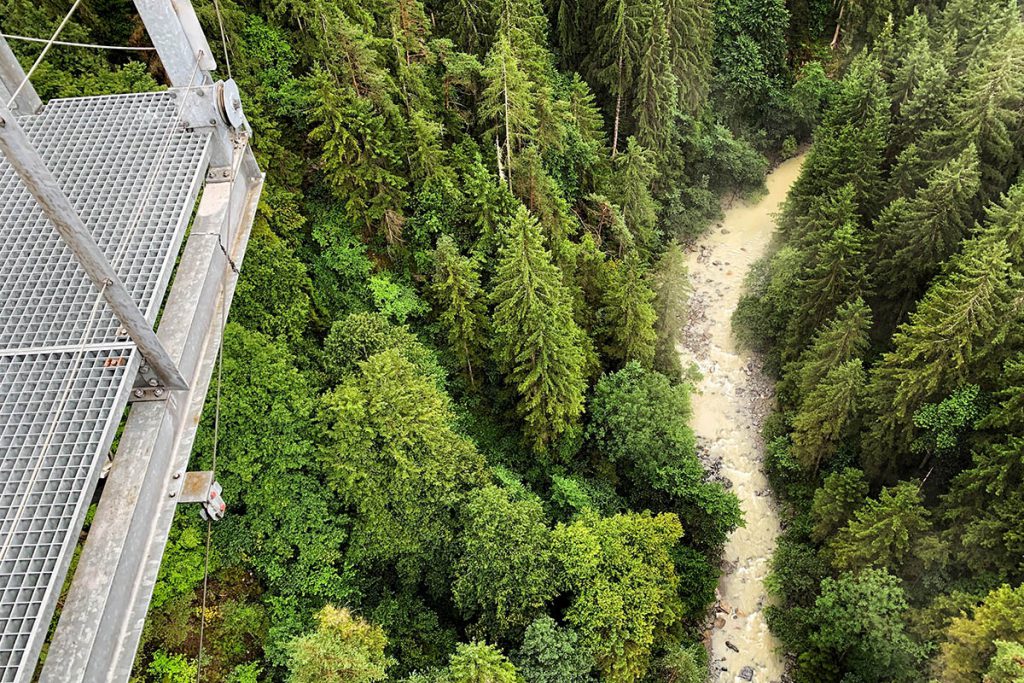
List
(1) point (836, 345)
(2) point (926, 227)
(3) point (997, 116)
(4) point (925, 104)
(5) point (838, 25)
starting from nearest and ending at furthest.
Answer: (2) point (926, 227) < (1) point (836, 345) < (3) point (997, 116) < (4) point (925, 104) < (5) point (838, 25)

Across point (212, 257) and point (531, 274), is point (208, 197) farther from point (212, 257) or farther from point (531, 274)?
point (531, 274)

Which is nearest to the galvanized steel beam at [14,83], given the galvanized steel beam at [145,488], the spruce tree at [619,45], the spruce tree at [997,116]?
the galvanized steel beam at [145,488]

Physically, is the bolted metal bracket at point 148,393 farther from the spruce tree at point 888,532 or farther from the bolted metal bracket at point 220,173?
the spruce tree at point 888,532

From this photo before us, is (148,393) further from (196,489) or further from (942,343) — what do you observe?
(942,343)

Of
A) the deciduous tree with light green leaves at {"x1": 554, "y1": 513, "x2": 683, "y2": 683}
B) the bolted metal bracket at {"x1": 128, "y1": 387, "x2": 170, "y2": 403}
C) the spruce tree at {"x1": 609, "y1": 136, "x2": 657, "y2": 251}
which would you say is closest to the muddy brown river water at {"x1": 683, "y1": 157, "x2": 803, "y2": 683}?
the deciduous tree with light green leaves at {"x1": 554, "y1": 513, "x2": 683, "y2": 683}

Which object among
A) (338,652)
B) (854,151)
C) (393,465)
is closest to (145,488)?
(338,652)

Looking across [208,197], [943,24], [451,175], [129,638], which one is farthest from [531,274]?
[943,24]
